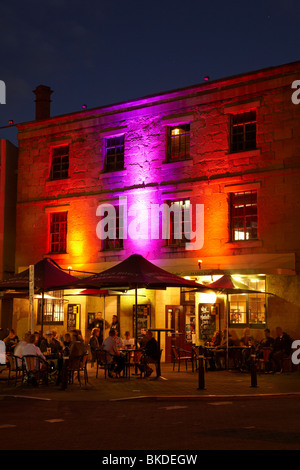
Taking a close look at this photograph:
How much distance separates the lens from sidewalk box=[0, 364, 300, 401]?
42.2ft

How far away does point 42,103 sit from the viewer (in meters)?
27.7

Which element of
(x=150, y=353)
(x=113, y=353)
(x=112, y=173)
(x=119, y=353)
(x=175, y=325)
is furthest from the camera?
(x=112, y=173)

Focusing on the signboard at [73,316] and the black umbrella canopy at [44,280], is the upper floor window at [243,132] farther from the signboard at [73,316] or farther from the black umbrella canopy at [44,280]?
the signboard at [73,316]

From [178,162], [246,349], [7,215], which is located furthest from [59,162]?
[246,349]

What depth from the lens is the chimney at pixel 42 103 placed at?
27.6 m

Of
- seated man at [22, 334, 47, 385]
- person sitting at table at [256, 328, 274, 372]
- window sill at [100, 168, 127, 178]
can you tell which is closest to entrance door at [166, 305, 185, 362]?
person sitting at table at [256, 328, 274, 372]

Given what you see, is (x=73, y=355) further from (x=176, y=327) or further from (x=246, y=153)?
(x=246, y=153)

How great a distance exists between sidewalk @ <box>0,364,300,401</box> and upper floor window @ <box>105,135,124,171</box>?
934cm

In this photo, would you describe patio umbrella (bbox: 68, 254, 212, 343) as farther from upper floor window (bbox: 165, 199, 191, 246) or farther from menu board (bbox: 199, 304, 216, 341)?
upper floor window (bbox: 165, 199, 191, 246)

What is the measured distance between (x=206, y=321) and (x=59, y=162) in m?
9.52

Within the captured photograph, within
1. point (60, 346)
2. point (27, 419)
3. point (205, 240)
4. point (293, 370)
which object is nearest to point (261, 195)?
point (205, 240)

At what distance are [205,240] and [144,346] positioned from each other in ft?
17.1

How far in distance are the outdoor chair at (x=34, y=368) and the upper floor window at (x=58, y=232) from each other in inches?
381
